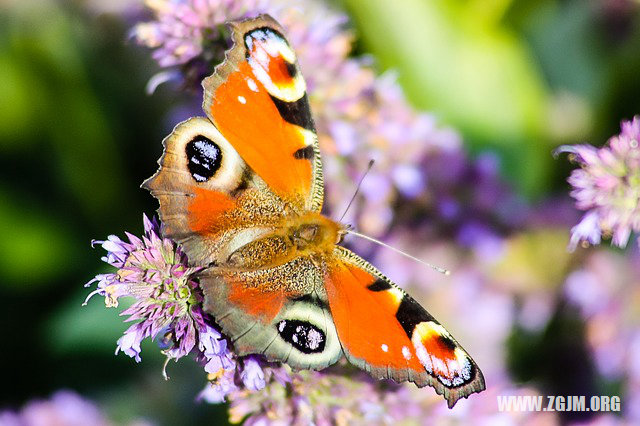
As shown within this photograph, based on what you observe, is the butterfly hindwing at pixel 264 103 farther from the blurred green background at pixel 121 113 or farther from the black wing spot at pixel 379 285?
the blurred green background at pixel 121 113

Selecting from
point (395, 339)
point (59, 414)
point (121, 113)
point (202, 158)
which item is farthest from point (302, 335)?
point (121, 113)

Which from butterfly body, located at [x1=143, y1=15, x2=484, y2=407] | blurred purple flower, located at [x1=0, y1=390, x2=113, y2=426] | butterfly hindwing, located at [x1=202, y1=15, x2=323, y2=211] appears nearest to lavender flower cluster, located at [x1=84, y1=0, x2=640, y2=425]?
butterfly body, located at [x1=143, y1=15, x2=484, y2=407]

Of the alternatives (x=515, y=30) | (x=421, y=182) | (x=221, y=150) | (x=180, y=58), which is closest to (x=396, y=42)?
(x=515, y=30)

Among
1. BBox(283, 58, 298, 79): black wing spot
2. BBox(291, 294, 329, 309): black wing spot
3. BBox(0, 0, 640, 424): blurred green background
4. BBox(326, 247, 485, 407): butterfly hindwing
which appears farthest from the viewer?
BBox(0, 0, 640, 424): blurred green background

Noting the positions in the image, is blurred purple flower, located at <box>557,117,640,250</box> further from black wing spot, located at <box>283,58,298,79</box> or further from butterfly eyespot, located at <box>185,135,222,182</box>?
butterfly eyespot, located at <box>185,135,222,182</box>

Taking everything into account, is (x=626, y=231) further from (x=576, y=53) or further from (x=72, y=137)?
(x=72, y=137)

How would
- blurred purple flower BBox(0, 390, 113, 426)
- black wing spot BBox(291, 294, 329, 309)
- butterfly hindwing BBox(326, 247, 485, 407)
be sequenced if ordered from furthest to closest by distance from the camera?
blurred purple flower BBox(0, 390, 113, 426) → black wing spot BBox(291, 294, 329, 309) → butterfly hindwing BBox(326, 247, 485, 407)
